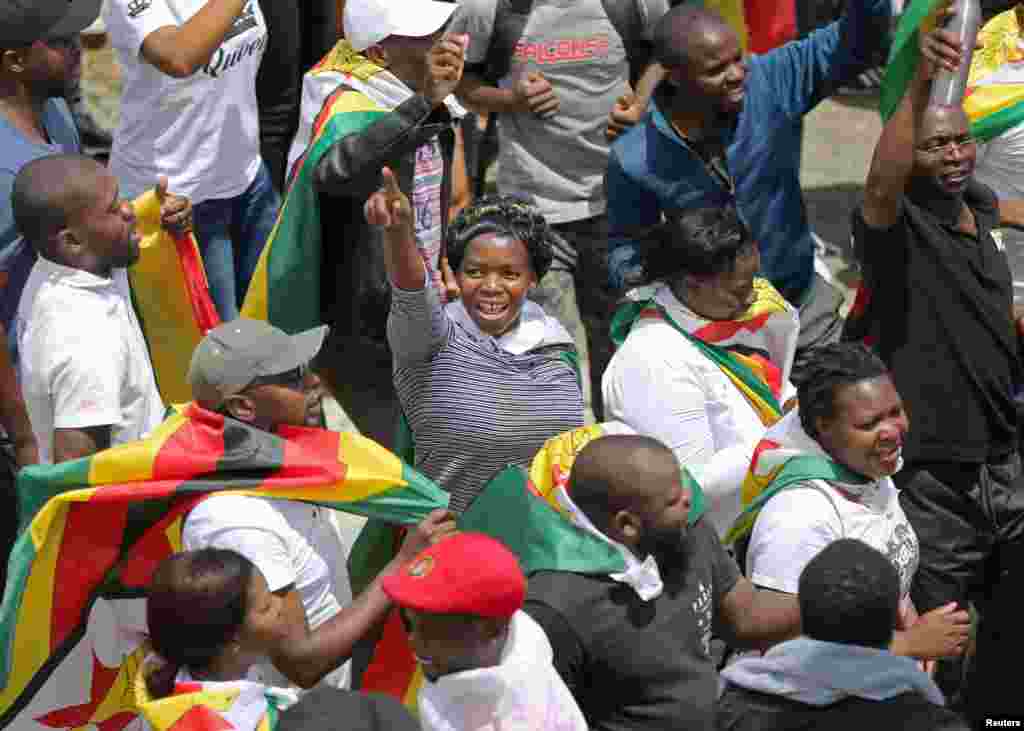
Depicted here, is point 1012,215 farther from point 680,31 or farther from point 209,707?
point 209,707

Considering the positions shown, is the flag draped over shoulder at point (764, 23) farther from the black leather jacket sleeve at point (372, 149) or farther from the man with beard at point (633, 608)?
the man with beard at point (633, 608)

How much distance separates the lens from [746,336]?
4.46m

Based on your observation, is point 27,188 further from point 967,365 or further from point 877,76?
point 877,76

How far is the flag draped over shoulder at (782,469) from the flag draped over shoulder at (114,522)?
0.82 m

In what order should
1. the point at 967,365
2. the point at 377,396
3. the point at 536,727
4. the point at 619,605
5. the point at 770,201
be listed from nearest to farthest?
the point at 536,727, the point at 619,605, the point at 967,365, the point at 770,201, the point at 377,396

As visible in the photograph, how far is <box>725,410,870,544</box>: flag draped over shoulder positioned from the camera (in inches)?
150

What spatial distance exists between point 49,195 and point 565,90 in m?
2.34

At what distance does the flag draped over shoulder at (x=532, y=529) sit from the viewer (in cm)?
344

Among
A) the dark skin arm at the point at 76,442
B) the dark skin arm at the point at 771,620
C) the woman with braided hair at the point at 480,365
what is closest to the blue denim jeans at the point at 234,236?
the woman with braided hair at the point at 480,365

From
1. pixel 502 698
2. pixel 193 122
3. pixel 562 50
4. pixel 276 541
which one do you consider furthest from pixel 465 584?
pixel 562 50

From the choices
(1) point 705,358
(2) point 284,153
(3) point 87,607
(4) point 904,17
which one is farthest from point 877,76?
(3) point 87,607

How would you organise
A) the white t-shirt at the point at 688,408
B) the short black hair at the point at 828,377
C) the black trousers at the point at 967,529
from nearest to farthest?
the short black hair at the point at 828,377 < the white t-shirt at the point at 688,408 < the black trousers at the point at 967,529

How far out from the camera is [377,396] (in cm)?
664

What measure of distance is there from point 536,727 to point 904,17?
8.45 feet
